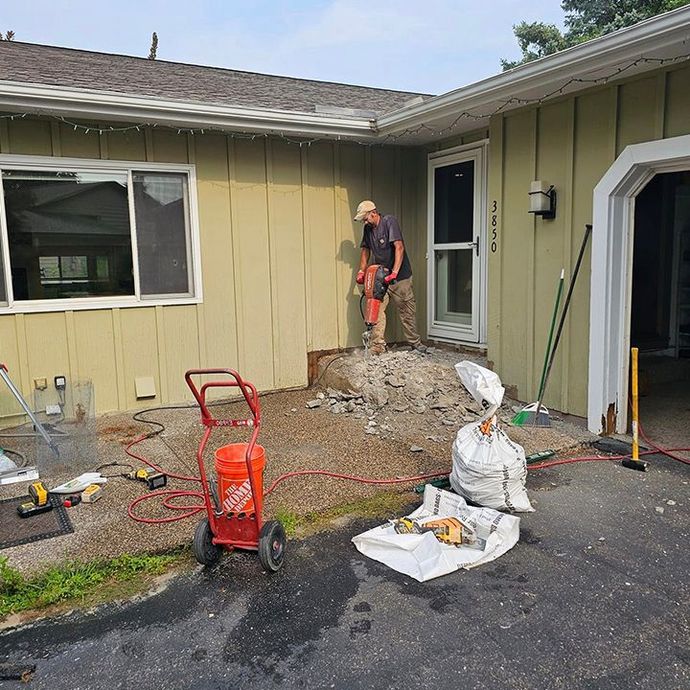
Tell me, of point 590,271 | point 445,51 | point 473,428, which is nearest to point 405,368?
point 590,271

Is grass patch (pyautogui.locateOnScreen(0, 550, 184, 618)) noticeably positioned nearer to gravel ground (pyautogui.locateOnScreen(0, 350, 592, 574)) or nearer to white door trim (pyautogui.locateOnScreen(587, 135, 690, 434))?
gravel ground (pyautogui.locateOnScreen(0, 350, 592, 574))

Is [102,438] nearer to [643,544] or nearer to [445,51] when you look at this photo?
[643,544]

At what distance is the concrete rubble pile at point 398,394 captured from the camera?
536 cm

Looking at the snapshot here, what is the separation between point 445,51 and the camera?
30.9m

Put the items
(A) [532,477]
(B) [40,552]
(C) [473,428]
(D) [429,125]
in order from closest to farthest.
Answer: (B) [40,552] < (C) [473,428] < (A) [532,477] < (D) [429,125]

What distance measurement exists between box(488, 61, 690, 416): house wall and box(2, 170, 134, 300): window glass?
361 centimetres

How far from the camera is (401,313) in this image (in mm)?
6781

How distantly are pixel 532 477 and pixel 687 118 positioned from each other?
8.99 ft

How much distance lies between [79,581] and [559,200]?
4544 millimetres

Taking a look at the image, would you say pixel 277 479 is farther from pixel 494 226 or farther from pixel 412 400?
pixel 494 226

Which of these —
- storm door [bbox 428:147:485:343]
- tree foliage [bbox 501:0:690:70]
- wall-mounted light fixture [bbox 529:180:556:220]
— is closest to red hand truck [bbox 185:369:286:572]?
wall-mounted light fixture [bbox 529:180:556:220]

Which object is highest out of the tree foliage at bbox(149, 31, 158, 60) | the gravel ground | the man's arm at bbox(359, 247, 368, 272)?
the tree foliage at bbox(149, 31, 158, 60)

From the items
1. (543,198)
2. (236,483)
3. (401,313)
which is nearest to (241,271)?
(401,313)

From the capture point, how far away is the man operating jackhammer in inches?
250
